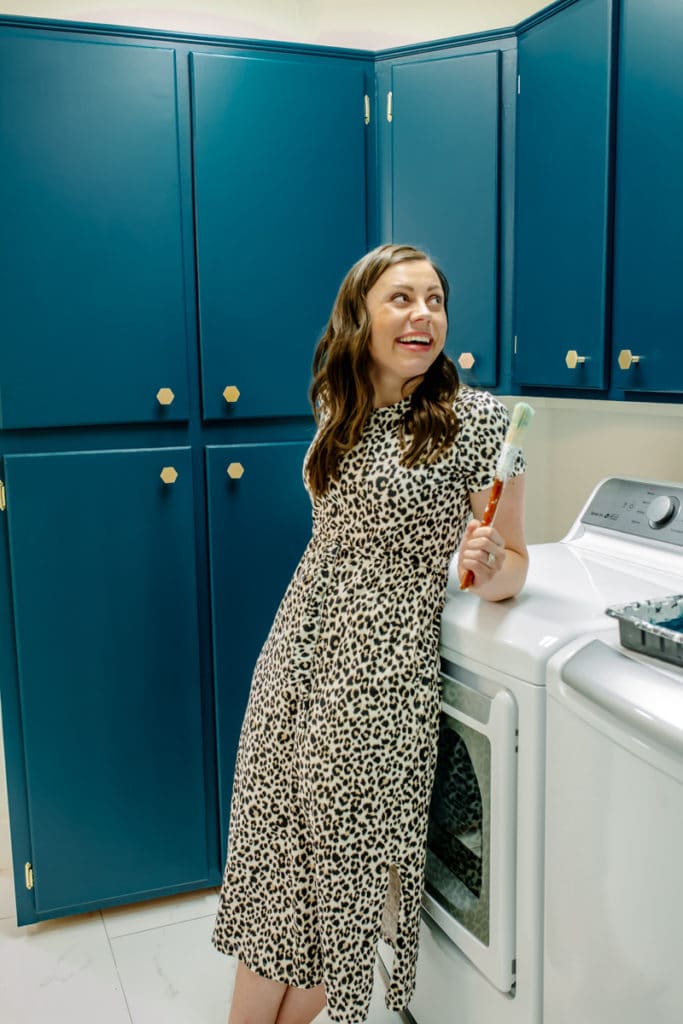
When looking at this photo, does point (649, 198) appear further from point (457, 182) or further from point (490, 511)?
point (490, 511)

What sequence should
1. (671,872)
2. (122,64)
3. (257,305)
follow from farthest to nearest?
1. (257,305)
2. (122,64)
3. (671,872)

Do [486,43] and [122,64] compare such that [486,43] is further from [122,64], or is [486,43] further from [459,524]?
[459,524]

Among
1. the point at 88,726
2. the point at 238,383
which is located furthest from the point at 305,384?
the point at 88,726

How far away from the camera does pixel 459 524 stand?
1696mm

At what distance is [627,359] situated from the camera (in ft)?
6.05

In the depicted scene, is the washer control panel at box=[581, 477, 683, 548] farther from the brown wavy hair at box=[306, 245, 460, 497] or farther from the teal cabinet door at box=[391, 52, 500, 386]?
the brown wavy hair at box=[306, 245, 460, 497]

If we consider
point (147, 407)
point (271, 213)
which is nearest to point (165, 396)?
point (147, 407)

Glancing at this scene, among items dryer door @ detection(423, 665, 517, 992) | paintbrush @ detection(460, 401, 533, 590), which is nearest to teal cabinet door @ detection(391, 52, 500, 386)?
paintbrush @ detection(460, 401, 533, 590)

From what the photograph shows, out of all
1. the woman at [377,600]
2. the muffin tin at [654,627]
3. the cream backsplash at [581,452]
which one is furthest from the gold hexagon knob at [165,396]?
the muffin tin at [654,627]

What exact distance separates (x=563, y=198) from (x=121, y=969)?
80.8 inches

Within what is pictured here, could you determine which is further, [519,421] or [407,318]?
[407,318]

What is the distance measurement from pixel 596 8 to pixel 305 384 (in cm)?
104

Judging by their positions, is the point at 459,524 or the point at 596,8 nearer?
the point at 459,524

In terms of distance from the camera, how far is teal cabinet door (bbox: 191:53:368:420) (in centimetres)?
220
